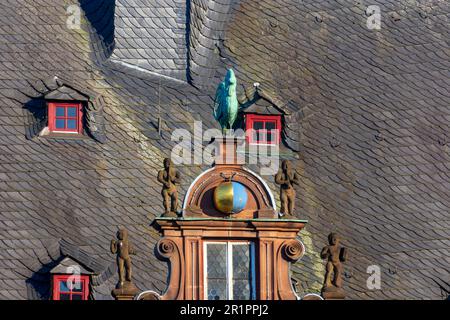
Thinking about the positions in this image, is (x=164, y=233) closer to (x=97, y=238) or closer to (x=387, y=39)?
(x=97, y=238)

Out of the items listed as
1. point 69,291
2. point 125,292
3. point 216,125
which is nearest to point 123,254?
point 125,292

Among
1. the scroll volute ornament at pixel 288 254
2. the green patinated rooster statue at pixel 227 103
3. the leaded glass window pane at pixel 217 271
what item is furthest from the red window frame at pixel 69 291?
the scroll volute ornament at pixel 288 254

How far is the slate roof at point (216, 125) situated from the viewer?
9462 cm

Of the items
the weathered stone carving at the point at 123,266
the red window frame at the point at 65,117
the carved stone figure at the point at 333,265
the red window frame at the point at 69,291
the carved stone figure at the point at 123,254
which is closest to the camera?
the weathered stone carving at the point at 123,266

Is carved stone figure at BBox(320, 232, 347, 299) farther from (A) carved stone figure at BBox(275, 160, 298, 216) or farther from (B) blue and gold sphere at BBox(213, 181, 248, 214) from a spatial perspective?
(B) blue and gold sphere at BBox(213, 181, 248, 214)

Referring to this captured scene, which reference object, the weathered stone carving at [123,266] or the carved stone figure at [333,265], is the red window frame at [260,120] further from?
the weathered stone carving at [123,266]

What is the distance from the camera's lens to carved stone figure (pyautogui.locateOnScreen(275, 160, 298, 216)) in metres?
90.1

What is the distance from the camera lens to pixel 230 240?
8950 centimetres

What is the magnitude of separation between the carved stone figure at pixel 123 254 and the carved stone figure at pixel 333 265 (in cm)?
466

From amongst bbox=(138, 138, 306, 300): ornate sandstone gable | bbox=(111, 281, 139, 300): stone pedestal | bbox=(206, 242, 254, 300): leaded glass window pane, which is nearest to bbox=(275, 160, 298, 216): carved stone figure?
bbox=(138, 138, 306, 300): ornate sandstone gable

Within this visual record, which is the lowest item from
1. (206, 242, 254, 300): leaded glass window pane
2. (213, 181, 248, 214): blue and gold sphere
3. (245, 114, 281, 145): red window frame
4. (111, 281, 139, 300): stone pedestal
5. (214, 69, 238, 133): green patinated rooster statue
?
(111, 281, 139, 300): stone pedestal

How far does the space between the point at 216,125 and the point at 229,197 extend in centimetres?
888

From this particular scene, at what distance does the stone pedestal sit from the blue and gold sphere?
9.39 ft

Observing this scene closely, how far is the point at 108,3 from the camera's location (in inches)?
3962
